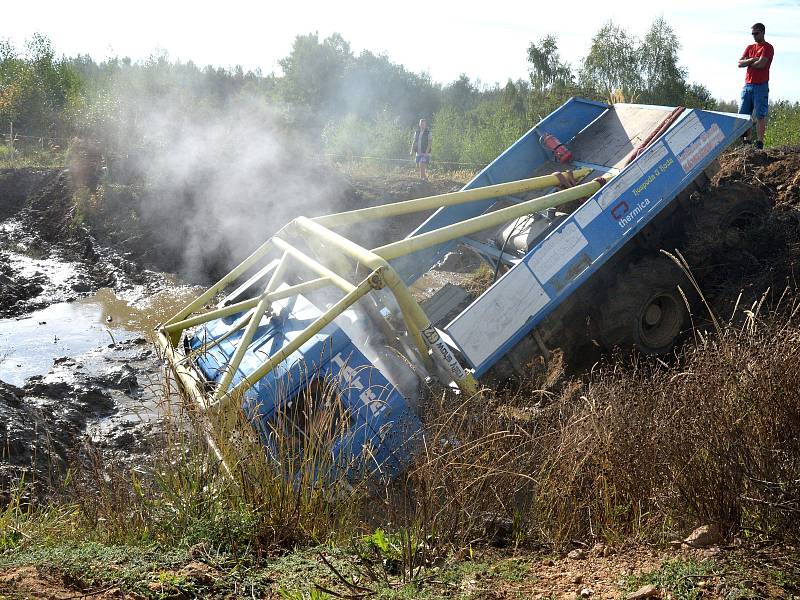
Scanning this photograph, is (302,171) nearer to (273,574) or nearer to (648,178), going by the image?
(648,178)

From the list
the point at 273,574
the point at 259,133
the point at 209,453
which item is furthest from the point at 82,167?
the point at 273,574

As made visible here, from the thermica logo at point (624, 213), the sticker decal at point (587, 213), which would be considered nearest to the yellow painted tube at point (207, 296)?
the sticker decal at point (587, 213)

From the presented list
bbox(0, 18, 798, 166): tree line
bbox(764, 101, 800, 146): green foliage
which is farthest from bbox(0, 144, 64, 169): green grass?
bbox(764, 101, 800, 146): green foliage

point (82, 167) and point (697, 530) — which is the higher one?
point (82, 167)

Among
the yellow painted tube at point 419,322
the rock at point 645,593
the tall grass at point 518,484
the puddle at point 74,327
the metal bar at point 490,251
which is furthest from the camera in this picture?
the puddle at point 74,327

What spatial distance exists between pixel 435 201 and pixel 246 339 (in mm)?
2525

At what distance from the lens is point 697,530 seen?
3.40 meters

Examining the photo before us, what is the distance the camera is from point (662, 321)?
297 inches

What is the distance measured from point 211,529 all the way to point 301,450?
69 cm

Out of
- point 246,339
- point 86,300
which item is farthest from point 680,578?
point 86,300

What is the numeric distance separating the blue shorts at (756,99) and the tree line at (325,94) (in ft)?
5.43

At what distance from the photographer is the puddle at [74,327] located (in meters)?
9.41

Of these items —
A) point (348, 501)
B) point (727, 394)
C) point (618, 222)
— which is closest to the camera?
point (727, 394)

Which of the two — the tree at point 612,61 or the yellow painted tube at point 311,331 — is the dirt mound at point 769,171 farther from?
the tree at point 612,61
